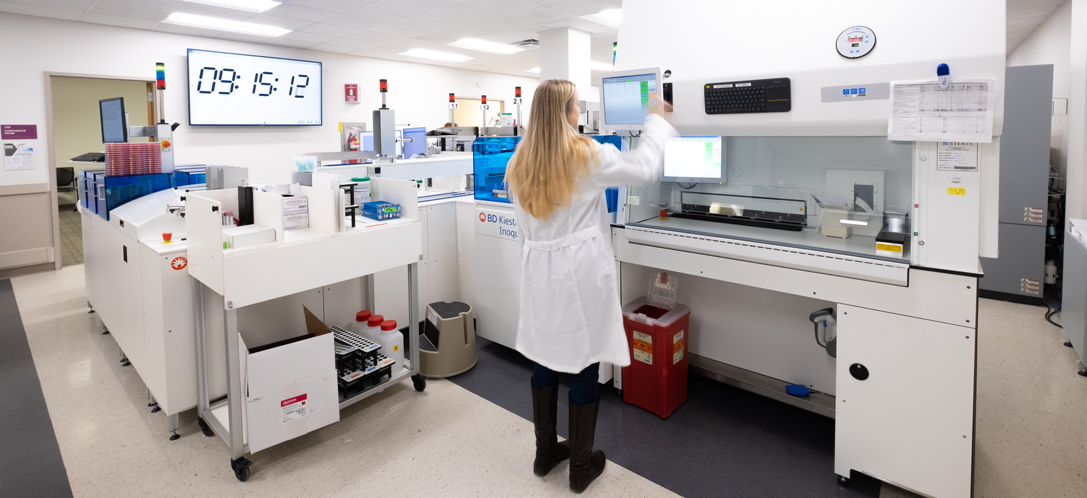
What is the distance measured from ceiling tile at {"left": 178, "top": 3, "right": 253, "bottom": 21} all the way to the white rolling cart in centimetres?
399

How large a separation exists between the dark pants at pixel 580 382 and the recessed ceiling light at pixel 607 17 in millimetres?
4834

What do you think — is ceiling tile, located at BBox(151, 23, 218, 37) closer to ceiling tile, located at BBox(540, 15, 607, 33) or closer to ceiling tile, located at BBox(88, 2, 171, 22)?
ceiling tile, located at BBox(88, 2, 171, 22)

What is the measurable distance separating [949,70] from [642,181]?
984 millimetres

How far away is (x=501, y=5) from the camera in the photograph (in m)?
5.36

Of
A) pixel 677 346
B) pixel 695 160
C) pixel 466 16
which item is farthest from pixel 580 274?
pixel 466 16

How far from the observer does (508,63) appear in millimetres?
9273

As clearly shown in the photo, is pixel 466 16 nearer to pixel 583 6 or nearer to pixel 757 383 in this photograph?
pixel 583 6

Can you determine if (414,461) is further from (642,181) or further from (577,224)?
(642,181)

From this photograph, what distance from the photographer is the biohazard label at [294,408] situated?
2100mm

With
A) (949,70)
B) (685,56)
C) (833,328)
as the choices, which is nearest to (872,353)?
(833,328)

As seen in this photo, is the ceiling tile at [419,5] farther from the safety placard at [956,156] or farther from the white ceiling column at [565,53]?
the safety placard at [956,156]

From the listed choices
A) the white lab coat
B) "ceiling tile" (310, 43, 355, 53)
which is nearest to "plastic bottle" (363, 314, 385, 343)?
the white lab coat

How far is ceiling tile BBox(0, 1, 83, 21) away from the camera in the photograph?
489 centimetres

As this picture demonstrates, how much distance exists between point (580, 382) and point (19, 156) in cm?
626
